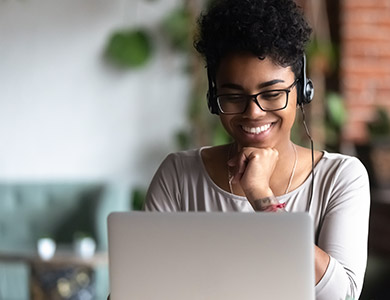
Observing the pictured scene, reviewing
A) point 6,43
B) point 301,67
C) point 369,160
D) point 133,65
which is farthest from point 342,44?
point 301,67

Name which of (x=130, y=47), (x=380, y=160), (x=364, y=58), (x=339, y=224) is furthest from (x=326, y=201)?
(x=130, y=47)

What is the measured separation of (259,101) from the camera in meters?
1.40

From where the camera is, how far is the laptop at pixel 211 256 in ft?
3.59

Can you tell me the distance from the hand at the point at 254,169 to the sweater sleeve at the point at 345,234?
121 millimetres

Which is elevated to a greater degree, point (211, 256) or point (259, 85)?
point (259, 85)

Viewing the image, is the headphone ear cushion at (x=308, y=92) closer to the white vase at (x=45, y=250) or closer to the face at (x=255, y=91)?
the face at (x=255, y=91)

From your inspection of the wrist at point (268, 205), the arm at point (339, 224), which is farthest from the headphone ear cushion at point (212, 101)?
the wrist at point (268, 205)

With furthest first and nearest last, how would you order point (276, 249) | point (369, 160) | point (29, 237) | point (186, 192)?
point (29, 237)
point (369, 160)
point (186, 192)
point (276, 249)

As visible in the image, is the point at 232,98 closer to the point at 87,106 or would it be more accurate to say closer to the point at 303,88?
the point at 303,88

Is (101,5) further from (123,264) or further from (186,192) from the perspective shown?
(123,264)

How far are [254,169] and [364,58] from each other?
110 inches

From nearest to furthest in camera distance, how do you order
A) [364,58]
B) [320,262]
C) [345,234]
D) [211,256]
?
[211,256] → [320,262] → [345,234] → [364,58]

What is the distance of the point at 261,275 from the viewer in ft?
3.64

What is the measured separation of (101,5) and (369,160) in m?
1.93
